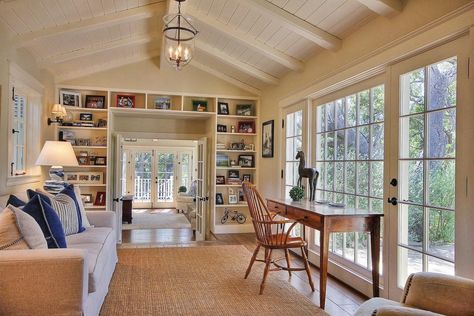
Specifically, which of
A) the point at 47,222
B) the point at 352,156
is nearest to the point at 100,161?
the point at 47,222

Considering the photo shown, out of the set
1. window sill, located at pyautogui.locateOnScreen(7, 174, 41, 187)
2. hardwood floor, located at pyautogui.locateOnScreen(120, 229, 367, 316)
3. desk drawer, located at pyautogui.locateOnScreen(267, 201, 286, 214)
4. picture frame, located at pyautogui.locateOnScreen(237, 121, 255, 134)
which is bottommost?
hardwood floor, located at pyautogui.locateOnScreen(120, 229, 367, 316)

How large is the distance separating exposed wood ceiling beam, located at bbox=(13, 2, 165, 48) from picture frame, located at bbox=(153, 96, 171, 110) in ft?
6.19

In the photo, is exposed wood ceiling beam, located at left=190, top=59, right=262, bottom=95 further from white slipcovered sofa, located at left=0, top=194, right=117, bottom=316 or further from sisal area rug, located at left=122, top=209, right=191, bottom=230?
white slipcovered sofa, located at left=0, top=194, right=117, bottom=316

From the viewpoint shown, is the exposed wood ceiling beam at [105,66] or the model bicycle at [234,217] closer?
the exposed wood ceiling beam at [105,66]

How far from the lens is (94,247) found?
2885 mm

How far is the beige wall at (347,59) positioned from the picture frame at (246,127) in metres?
0.46

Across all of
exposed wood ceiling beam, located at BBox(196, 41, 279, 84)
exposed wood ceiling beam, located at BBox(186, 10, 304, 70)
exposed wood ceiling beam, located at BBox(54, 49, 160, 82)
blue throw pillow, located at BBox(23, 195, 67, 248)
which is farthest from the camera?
exposed wood ceiling beam, located at BBox(54, 49, 160, 82)

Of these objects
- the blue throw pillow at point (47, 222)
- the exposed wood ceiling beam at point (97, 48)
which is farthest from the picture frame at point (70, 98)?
the blue throw pillow at point (47, 222)

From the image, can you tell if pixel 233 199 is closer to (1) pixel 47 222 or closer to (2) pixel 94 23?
(2) pixel 94 23

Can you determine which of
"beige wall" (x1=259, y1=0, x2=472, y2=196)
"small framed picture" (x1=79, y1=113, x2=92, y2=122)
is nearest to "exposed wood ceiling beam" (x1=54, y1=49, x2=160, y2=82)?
"small framed picture" (x1=79, y1=113, x2=92, y2=122)

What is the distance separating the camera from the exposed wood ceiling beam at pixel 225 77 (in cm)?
623

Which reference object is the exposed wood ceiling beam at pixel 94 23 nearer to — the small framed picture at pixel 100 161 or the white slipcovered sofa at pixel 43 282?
the small framed picture at pixel 100 161

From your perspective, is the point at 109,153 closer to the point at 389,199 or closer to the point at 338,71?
the point at 338,71

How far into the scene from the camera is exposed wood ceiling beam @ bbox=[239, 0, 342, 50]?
3.68 m
